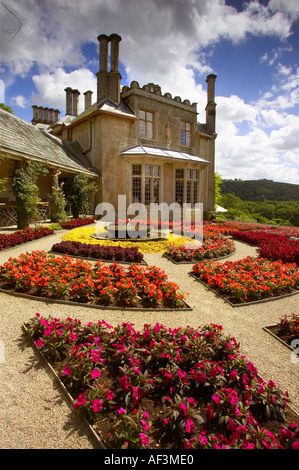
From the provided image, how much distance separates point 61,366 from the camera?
2.77 metres

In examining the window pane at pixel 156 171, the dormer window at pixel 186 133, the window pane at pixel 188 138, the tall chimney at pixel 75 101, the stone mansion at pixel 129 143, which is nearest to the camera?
the stone mansion at pixel 129 143

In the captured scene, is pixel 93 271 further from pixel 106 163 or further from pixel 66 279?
pixel 106 163

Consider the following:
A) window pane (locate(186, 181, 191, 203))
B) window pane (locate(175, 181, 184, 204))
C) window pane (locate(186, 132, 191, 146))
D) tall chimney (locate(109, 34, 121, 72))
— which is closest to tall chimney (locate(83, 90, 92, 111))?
tall chimney (locate(109, 34, 121, 72))

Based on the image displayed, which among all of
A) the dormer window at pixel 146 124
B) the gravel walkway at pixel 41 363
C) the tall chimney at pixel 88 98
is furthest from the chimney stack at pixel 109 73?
the gravel walkway at pixel 41 363

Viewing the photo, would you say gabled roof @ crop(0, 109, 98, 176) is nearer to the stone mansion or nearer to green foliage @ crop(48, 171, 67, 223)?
the stone mansion

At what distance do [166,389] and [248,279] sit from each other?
3689 mm

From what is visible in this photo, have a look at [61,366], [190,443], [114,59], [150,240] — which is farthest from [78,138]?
[190,443]

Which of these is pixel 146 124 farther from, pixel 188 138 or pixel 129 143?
pixel 188 138

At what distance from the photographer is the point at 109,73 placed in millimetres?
16250

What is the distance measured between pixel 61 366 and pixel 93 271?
2876 millimetres

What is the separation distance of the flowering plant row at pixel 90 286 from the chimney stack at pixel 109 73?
14871 mm

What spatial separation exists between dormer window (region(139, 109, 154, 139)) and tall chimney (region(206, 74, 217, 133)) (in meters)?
6.96

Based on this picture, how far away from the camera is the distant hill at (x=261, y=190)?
7050 centimetres

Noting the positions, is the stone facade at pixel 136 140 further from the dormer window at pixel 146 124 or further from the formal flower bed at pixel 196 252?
the formal flower bed at pixel 196 252
